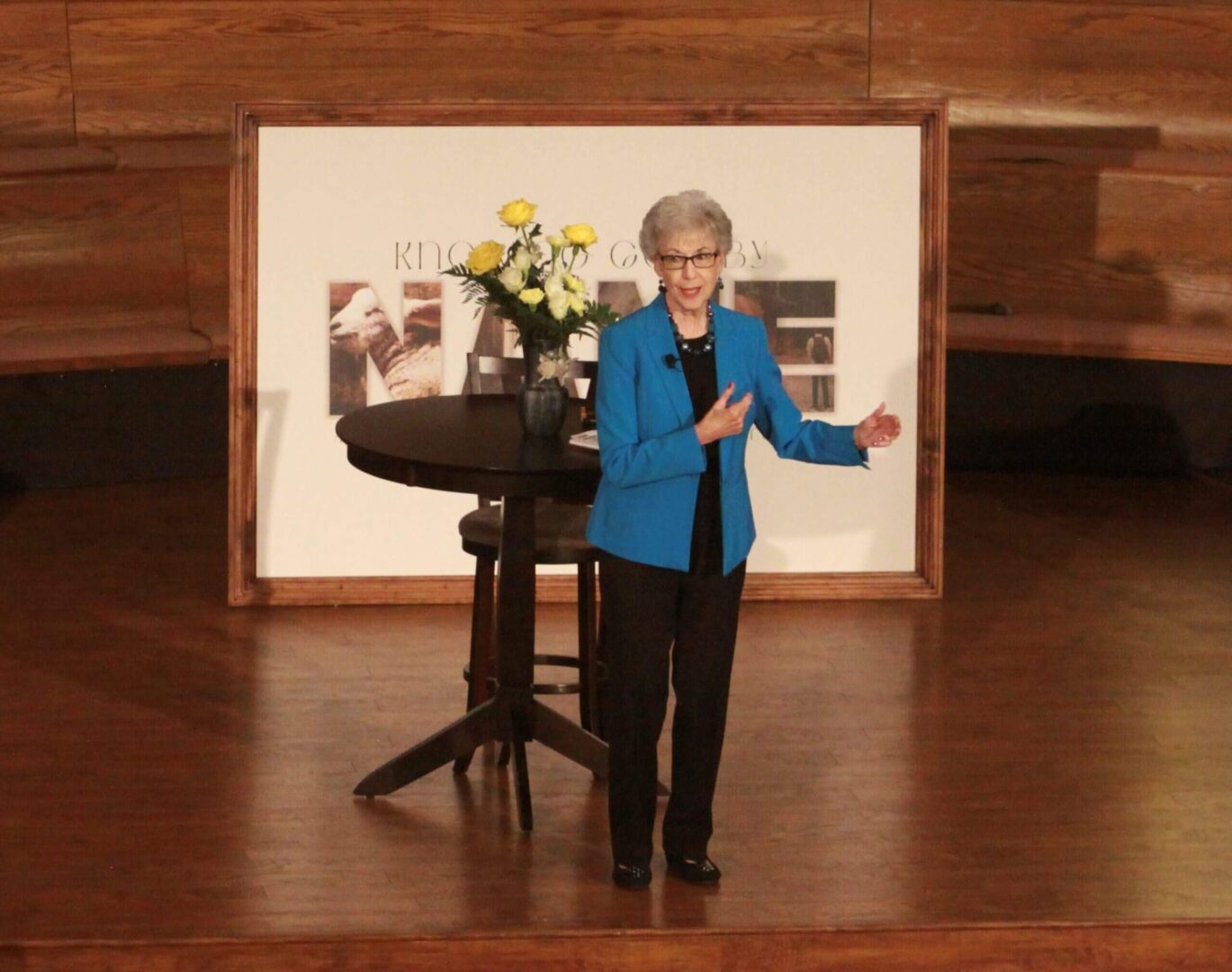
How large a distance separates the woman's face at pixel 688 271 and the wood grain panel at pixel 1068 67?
→ 4031mm

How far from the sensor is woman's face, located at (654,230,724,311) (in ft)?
11.5

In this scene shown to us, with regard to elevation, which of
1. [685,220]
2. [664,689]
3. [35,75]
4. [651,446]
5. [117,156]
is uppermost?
[35,75]

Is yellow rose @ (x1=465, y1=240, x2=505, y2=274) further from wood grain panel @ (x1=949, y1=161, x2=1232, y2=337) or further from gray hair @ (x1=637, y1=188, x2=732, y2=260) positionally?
wood grain panel @ (x1=949, y1=161, x2=1232, y2=337)

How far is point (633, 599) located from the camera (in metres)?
3.63

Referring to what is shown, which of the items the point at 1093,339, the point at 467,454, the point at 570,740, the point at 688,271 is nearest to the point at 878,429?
the point at 688,271

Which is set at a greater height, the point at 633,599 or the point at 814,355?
the point at 814,355

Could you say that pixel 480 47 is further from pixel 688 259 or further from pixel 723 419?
pixel 723 419

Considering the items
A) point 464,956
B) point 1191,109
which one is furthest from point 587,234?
point 1191,109

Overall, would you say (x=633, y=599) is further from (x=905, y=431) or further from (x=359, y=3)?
(x=359, y=3)

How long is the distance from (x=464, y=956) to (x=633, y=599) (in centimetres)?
70

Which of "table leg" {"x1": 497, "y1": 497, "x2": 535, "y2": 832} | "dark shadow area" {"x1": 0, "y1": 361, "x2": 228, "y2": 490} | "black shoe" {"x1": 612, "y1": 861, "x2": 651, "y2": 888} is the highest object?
"dark shadow area" {"x1": 0, "y1": 361, "x2": 228, "y2": 490}

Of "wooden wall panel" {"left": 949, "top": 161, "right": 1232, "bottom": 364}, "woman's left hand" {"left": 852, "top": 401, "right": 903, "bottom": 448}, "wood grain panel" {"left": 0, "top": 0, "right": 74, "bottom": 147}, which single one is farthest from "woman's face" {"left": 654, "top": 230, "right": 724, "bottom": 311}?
"wood grain panel" {"left": 0, "top": 0, "right": 74, "bottom": 147}

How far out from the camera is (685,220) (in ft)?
11.5

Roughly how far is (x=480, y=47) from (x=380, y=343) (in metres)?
1.90
